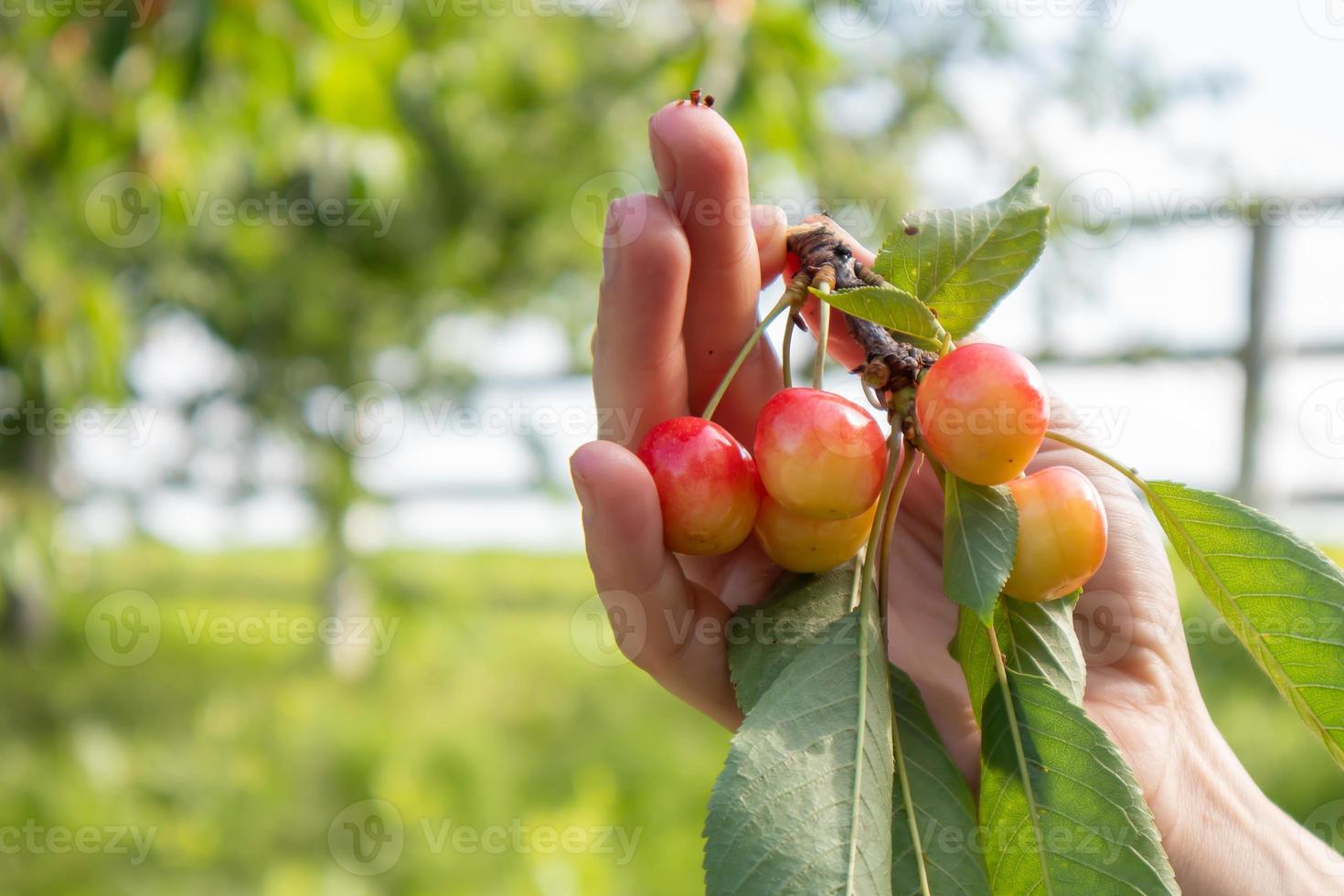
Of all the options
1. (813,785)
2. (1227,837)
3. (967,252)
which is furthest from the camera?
(1227,837)

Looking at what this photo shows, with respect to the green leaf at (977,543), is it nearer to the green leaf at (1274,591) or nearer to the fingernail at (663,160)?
the green leaf at (1274,591)

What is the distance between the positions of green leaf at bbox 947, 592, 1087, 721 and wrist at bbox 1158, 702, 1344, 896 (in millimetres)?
325

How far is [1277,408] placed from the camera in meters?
3.03

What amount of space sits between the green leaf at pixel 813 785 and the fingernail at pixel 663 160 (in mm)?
406

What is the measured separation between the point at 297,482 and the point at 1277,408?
3.86 m

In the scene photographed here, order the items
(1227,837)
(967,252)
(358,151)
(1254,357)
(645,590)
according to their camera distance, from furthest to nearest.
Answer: (1254,357)
(358,151)
(1227,837)
(645,590)
(967,252)

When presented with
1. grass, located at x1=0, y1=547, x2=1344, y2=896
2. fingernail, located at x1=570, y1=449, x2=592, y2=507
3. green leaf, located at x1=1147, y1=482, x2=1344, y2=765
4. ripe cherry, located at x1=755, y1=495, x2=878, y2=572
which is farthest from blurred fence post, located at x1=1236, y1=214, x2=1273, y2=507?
fingernail, located at x1=570, y1=449, x2=592, y2=507

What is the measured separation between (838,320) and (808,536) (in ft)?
0.74

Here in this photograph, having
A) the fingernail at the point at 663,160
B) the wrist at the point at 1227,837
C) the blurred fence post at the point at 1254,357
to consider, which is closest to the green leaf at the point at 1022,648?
the wrist at the point at 1227,837

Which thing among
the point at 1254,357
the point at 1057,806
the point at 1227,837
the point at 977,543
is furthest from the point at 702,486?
the point at 1254,357

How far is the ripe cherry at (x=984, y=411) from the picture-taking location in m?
0.63

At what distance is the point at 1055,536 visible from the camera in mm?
671

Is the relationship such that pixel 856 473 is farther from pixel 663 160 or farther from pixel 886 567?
pixel 663 160

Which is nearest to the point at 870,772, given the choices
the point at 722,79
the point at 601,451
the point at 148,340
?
the point at 601,451
